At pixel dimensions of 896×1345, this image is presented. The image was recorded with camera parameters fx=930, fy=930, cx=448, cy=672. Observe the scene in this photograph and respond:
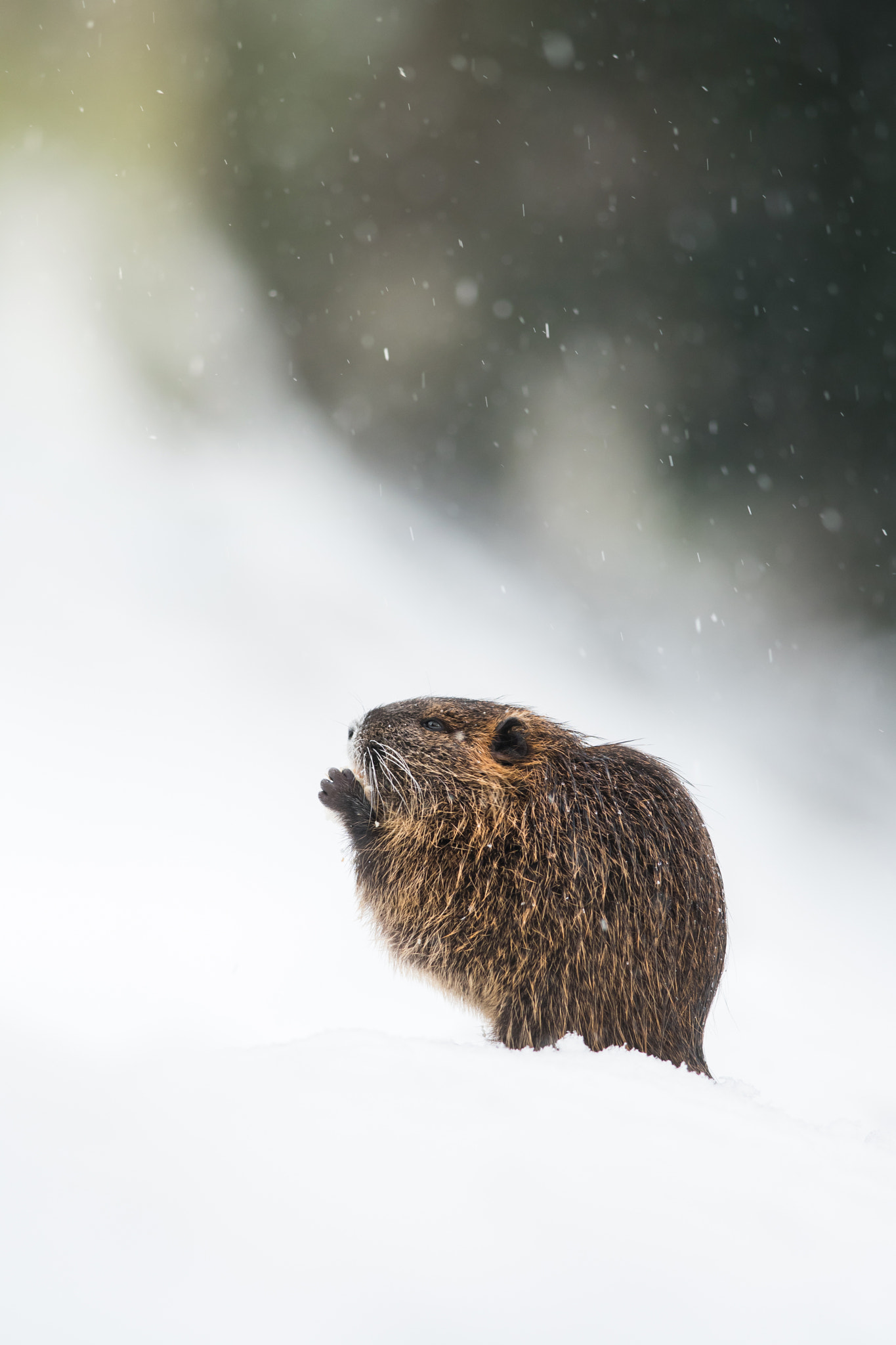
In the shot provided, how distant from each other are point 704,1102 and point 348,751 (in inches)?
59.7

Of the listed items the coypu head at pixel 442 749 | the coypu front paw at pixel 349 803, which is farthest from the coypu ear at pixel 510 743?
the coypu front paw at pixel 349 803

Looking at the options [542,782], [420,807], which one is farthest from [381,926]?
[542,782]

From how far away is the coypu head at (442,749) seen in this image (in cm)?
288

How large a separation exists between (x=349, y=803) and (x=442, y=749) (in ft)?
1.18

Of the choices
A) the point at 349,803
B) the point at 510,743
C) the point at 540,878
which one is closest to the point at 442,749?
the point at 510,743

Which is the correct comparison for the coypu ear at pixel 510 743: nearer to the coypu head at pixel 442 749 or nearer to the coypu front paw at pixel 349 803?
the coypu head at pixel 442 749

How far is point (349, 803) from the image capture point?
9.95 ft

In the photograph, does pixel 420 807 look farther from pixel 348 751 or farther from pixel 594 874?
pixel 594 874

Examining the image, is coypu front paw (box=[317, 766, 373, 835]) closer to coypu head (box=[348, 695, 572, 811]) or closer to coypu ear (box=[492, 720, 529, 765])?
coypu head (box=[348, 695, 572, 811])

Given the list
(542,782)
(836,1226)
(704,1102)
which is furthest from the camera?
(542,782)

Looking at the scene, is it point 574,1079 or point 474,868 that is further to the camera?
point 474,868

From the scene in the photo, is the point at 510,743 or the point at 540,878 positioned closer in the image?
the point at 540,878

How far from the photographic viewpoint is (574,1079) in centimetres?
210

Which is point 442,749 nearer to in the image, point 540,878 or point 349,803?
point 349,803
